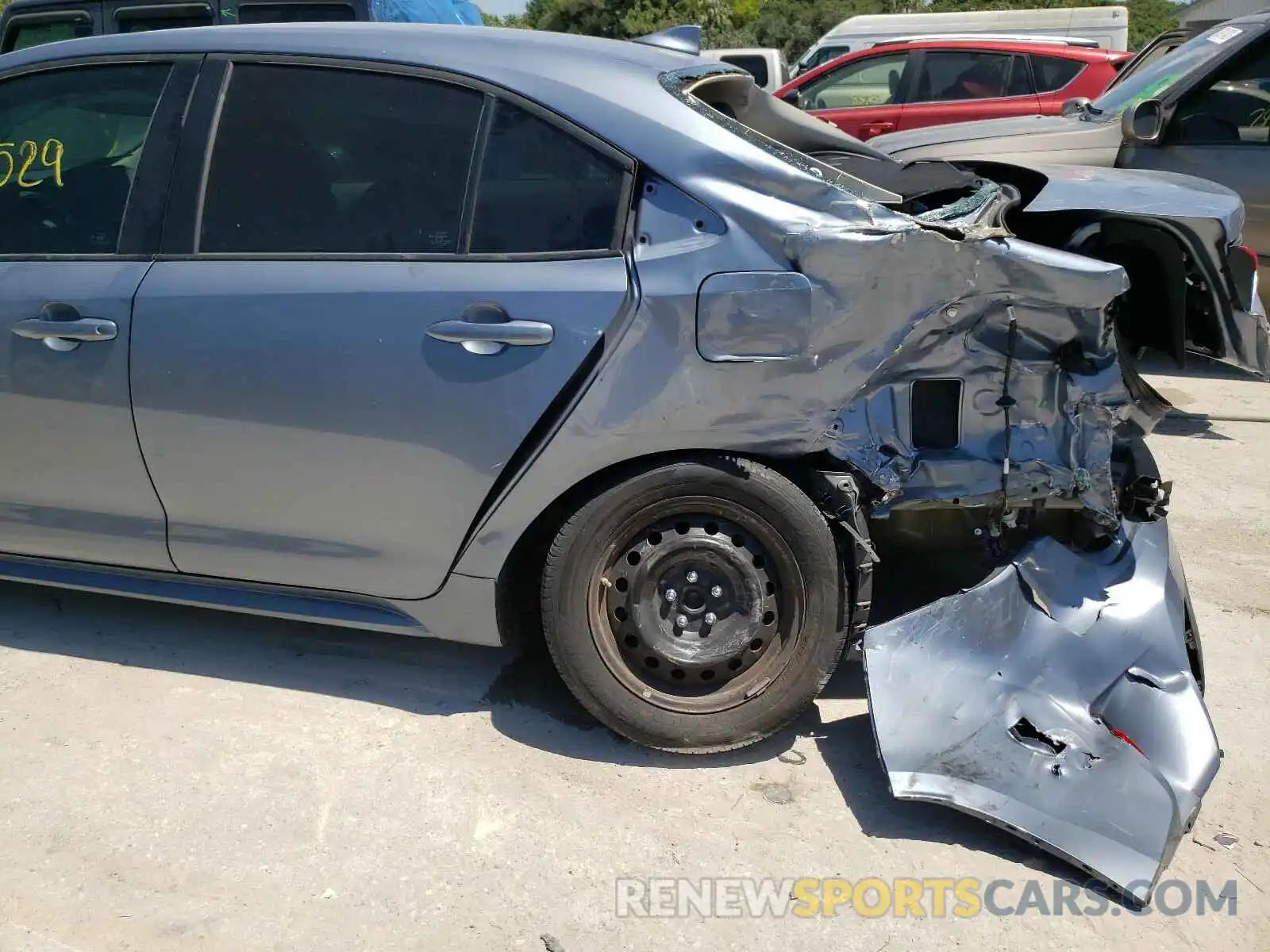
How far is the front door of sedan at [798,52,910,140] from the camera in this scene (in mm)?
10930

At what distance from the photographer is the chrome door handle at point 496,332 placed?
2867mm

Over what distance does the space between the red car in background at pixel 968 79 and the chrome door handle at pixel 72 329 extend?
8838 mm

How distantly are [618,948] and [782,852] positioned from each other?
0.49 meters

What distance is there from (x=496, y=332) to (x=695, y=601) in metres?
0.86

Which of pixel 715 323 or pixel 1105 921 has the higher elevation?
pixel 715 323

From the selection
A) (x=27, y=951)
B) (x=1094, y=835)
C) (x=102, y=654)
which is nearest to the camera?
(x=27, y=951)

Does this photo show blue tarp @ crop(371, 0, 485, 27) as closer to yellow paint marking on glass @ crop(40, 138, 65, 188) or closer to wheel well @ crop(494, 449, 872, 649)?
yellow paint marking on glass @ crop(40, 138, 65, 188)

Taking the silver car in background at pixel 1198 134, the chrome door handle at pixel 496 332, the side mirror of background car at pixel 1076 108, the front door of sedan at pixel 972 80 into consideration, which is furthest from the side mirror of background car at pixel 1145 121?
the chrome door handle at pixel 496 332

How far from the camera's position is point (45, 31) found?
791cm

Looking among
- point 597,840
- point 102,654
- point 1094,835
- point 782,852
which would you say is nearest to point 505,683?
point 597,840

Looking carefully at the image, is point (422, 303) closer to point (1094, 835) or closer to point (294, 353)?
point (294, 353)

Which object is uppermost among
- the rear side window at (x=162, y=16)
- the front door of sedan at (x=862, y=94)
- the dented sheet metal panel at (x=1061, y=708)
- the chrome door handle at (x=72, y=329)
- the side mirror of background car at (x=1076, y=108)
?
the rear side window at (x=162, y=16)

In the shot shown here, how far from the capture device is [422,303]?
9.66 feet

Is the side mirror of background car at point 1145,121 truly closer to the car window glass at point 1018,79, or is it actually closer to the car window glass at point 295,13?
the car window glass at point 295,13
